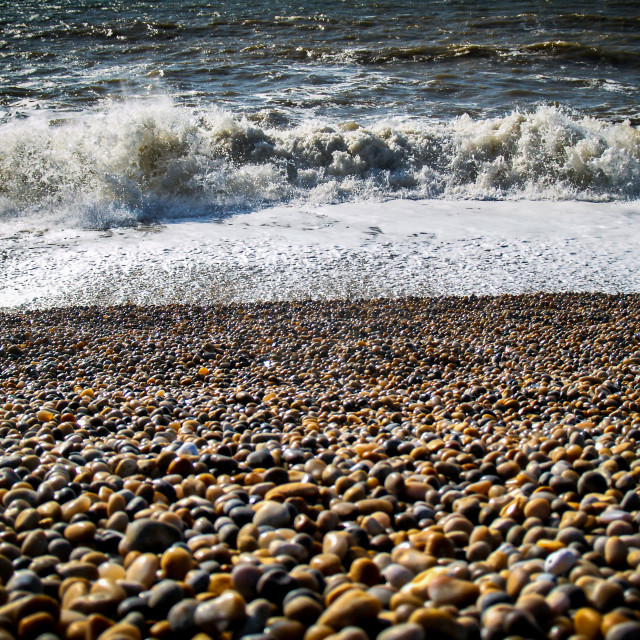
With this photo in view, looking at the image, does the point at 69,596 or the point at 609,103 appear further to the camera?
the point at 609,103

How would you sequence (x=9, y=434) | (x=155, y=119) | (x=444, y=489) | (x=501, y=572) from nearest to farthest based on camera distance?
(x=501, y=572)
(x=444, y=489)
(x=9, y=434)
(x=155, y=119)

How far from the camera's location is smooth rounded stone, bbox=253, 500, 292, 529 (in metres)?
1.76

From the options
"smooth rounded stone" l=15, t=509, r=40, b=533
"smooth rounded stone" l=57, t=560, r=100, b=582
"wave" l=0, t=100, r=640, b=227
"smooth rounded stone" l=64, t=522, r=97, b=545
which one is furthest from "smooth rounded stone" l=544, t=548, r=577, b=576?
"wave" l=0, t=100, r=640, b=227

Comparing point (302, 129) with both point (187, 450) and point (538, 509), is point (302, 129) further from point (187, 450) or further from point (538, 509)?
point (538, 509)

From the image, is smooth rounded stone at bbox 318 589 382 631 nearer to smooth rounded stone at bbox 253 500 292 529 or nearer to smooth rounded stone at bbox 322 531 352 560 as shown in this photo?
smooth rounded stone at bbox 322 531 352 560

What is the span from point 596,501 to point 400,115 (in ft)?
38.5

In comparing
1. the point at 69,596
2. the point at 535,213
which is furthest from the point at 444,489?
the point at 535,213

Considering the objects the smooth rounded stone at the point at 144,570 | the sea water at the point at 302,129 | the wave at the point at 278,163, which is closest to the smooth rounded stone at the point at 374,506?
the smooth rounded stone at the point at 144,570

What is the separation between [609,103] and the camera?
43.0 ft

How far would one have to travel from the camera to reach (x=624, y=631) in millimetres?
1203

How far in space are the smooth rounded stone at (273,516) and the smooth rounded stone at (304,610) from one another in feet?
1.43

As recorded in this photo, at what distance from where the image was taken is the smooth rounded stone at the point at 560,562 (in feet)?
4.80

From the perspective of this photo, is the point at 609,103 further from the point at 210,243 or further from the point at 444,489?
the point at 444,489

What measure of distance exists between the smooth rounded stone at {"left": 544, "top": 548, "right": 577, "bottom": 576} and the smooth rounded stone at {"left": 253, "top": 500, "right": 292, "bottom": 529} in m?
0.75
